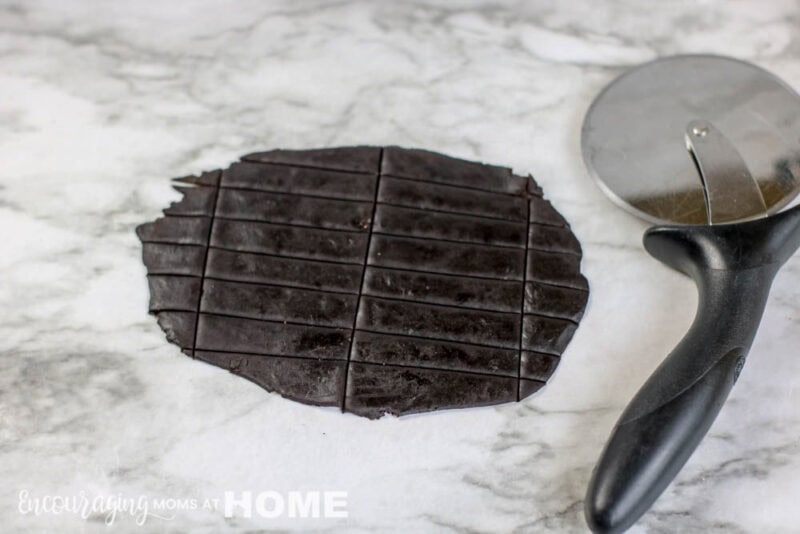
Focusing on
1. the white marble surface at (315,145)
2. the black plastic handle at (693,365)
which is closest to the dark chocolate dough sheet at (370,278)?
the white marble surface at (315,145)

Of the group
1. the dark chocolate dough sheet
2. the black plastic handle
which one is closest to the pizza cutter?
the black plastic handle

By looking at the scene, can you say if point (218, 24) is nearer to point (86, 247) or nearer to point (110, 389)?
point (86, 247)

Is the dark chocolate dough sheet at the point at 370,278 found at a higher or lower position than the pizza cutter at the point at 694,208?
lower

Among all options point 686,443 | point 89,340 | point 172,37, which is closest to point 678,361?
point 686,443

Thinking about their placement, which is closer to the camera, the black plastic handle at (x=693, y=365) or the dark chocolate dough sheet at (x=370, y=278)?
the black plastic handle at (x=693, y=365)

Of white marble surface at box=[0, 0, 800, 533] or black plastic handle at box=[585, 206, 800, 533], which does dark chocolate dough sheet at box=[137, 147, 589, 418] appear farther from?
black plastic handle at box=[585, 206, 800, 533]

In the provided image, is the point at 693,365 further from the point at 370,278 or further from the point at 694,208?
the point at 370,278

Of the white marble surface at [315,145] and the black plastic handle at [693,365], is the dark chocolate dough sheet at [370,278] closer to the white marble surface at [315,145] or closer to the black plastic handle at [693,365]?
the white marble surface at [315,145]

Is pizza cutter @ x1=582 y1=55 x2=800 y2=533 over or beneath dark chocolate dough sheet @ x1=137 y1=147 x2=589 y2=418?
over
